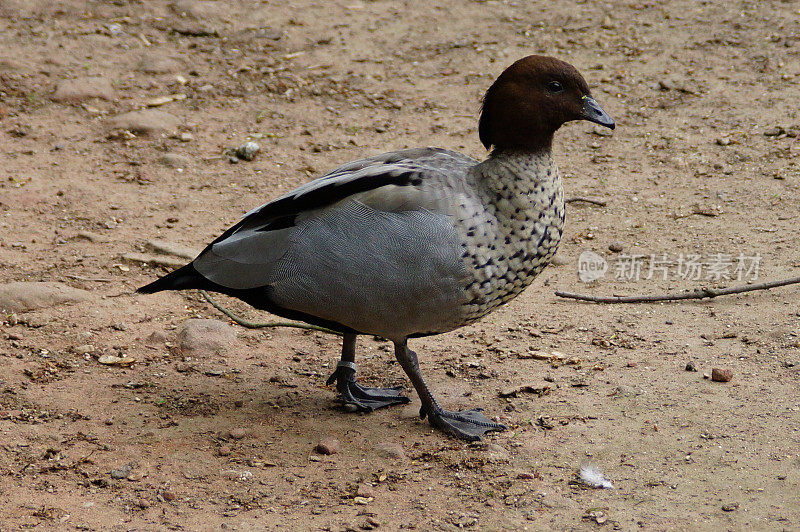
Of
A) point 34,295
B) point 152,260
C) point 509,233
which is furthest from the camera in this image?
point 152,260

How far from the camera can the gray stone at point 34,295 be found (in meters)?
4.71

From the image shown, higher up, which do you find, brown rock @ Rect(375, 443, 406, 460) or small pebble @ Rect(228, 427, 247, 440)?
brown rock @ Rect(375, 443, 406, 460)

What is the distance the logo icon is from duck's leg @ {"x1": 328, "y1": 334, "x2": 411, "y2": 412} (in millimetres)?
1550

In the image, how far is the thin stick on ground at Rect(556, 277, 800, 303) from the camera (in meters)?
4.85

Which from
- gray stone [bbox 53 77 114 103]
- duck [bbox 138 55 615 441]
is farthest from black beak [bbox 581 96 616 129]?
gray stone [bbox 53 77 114 103]

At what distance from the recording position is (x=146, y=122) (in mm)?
6723

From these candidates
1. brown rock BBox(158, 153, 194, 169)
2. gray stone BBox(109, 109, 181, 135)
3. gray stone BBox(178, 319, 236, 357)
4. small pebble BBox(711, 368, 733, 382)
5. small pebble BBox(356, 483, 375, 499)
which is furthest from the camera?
gray stone BBox(109, 109, 181, 135)

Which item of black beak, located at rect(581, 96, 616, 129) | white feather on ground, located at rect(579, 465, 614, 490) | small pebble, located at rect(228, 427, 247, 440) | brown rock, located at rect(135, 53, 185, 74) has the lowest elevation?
small pebble, located at rect(228, 427, 247, 440)

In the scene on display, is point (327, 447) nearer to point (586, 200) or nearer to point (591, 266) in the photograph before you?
point (591, 266)

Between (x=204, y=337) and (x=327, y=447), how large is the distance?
3.74 ft

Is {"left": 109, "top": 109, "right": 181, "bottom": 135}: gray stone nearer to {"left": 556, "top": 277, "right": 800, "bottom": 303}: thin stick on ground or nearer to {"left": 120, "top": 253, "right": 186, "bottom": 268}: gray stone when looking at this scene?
{"left": 120, "top": 253, "right": 186, "bottom": 268}: gray stone

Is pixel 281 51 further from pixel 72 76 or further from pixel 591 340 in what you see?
pixel 591 340

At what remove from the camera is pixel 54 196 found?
586 centimetres

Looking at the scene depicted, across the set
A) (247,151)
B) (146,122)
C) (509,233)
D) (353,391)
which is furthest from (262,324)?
(146,122)
